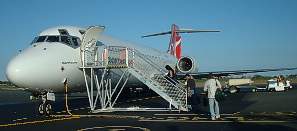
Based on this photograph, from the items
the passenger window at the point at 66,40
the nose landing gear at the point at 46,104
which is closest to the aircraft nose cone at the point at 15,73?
the nose landing gear at the point at 46,104

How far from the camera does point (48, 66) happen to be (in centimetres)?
1425

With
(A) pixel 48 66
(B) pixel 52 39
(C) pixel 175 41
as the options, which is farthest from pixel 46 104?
(C) pixel 175 41

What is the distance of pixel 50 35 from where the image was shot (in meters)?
15.9

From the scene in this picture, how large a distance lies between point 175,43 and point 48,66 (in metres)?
26.8

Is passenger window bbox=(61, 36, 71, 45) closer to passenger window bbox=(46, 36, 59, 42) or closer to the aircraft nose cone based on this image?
passenger window bbox=(46, 36, 59, 42)

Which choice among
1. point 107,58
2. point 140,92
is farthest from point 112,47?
point 140,92

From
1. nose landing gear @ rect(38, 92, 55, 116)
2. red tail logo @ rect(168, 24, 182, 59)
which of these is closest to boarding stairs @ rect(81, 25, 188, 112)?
nose landing gear @ rect(38, 92, 55, 116)

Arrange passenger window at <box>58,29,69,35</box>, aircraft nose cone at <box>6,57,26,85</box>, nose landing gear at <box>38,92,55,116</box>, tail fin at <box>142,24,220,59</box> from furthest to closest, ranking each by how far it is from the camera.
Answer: tail fin at <box>142,24,220,59</box>, passenger window at <box>58,29,69,35</box>, nose landing gear at <box>38,92,55,116</box>, aircraft nose cone at <box>6,57,26,85</box>

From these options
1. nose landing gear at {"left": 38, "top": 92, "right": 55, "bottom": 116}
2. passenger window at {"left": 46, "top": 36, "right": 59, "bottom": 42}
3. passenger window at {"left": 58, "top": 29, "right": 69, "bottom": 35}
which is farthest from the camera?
passenger window at {"left": 58, "top": 29, "right": 69, "bottom": 35}

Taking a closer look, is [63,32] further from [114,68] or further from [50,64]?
[114,68]

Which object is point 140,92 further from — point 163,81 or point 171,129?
point 171,129

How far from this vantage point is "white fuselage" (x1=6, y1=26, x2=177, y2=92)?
531 inches

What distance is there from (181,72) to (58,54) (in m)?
16.6

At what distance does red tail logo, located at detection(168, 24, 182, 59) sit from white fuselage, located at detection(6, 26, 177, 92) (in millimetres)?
23889
